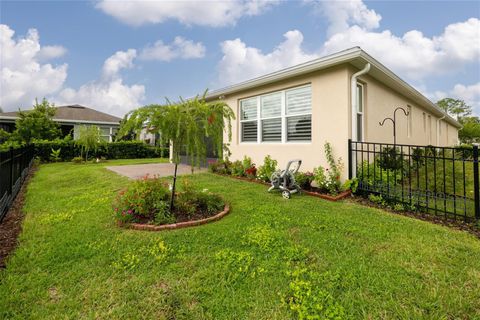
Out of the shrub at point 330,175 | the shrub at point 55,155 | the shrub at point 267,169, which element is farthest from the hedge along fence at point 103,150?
the shrub at point 330,175

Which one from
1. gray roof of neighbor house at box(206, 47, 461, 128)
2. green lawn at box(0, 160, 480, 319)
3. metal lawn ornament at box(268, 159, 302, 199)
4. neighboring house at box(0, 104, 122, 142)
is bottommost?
green lawn at box(0, 160, 480, 319)

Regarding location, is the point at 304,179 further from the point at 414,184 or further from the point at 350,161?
the point at 414,184

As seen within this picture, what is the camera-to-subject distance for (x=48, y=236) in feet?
10.8

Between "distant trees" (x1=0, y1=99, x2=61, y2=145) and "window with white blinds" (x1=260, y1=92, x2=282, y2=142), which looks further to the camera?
"distant trees" (x1=0, y1=99, x2=61, y2=145)

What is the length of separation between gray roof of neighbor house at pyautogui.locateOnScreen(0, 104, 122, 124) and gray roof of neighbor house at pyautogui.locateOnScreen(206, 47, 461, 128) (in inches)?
679

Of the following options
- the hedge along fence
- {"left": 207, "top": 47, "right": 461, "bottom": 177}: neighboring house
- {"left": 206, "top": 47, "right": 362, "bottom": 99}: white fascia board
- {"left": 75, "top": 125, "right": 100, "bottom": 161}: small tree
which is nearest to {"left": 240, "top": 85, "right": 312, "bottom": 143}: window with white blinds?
{"left": 207, "top": 47, "right": 461, "bottom": 177}: neighboring house

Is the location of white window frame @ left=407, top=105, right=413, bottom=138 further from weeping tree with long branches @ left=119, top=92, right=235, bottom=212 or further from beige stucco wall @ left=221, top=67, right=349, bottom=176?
weeping tree with long branches @ left=119, top=92, right=235, bottom=212

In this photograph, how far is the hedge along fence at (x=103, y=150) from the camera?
45.9 feet

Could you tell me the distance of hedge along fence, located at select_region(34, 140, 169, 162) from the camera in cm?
1398

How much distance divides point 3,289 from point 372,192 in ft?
20.2

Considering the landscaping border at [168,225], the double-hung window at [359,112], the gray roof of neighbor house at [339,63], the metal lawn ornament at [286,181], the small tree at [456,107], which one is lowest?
the landscaping border at [168,225]

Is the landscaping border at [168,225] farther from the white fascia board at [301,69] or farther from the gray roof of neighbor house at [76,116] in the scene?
the gray roof of neighbor house at [76,116]

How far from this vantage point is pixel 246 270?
2.39 m

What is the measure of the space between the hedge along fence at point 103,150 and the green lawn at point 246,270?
11.3 m
